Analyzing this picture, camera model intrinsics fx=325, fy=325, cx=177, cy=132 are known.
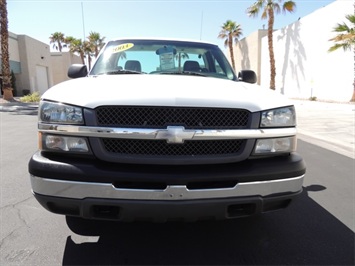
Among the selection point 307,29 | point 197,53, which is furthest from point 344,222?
point 307,29

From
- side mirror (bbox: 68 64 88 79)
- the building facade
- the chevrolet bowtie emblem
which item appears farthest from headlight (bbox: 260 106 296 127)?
the building facade

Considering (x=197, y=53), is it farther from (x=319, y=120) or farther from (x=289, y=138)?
(x=319, y=120)

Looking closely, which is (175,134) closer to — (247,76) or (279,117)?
(279,117)

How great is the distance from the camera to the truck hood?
2338 millimetres

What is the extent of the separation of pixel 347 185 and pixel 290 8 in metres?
23.8

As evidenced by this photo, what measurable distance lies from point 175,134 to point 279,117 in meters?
0.87

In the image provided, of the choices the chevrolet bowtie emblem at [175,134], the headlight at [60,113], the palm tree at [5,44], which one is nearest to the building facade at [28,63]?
the palm tree at [5,44]

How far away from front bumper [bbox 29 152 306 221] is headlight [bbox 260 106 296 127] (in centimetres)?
33

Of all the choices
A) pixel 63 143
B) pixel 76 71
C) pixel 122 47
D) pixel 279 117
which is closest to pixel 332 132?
pixel 122 47

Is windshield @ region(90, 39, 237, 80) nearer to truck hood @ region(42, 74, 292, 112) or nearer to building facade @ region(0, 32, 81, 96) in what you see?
truck hood @ region(42, 74, 292, 112)

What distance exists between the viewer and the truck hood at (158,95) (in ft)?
7.67

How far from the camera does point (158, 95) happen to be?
7.81ft

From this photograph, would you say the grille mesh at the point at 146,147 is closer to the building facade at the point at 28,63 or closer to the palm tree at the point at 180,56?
the palm tree at the point at 180,56

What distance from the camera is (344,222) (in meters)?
3.41
